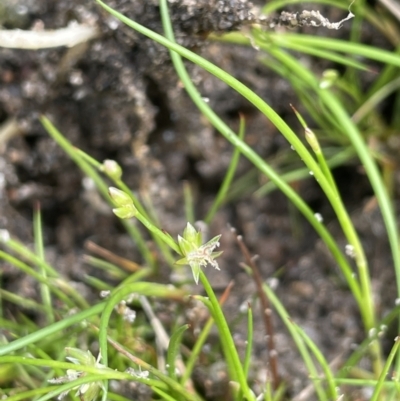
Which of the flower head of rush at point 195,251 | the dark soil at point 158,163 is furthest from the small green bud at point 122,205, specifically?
the dark soil at point 158,163

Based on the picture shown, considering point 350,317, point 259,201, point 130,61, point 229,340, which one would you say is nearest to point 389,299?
point 350,317

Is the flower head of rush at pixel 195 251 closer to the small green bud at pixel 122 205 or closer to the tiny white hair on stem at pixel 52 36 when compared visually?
the small green bud at pixel 122 205

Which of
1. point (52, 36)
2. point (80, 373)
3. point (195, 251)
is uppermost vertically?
point (52, 36)

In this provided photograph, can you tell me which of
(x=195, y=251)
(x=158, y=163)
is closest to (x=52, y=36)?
(x=158, y=163)

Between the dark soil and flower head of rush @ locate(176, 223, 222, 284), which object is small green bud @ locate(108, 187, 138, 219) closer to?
flower head of rush @ locate(176, 223, 222, 284)

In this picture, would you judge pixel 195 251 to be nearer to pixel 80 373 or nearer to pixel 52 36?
pixel 80 373

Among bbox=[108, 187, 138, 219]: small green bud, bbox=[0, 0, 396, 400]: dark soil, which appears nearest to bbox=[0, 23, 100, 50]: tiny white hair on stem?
bbox=[0, 0, 396, 400]: dark soil

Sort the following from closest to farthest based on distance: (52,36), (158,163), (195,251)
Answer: (195,251), (52,36), (158,163)
